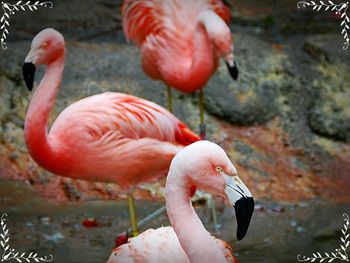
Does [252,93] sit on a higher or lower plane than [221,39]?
lower

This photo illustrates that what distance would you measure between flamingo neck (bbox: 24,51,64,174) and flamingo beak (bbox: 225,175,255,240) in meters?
1.21

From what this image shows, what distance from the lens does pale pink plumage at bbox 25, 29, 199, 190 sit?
3369 millimetres

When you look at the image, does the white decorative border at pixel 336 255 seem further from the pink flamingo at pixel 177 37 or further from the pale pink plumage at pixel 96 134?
the pink flamingo at pixel 177 37

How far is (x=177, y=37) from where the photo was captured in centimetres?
445

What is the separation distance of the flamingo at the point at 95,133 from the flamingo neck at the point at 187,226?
43.5 inches

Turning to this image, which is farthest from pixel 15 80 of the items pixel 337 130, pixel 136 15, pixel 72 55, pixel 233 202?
pixel 233 202

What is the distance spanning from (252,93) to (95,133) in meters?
1.91

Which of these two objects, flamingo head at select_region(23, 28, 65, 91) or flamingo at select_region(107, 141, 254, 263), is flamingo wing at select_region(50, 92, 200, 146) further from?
flamingo at select_region(107, 141, 254, 263)

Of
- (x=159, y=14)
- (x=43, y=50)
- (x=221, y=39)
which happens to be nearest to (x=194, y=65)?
(x=221, y=39)

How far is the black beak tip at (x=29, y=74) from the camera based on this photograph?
322 cm

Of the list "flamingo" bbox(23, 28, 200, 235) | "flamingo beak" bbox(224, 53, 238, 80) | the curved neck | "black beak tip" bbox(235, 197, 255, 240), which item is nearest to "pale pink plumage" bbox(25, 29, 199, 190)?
"flamingo" bbox(23, 28, 200, 235)

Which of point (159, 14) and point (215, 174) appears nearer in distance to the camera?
point (215, 174)

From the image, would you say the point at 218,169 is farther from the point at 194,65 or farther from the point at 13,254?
the point at 194,65

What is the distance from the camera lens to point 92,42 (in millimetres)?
5504
